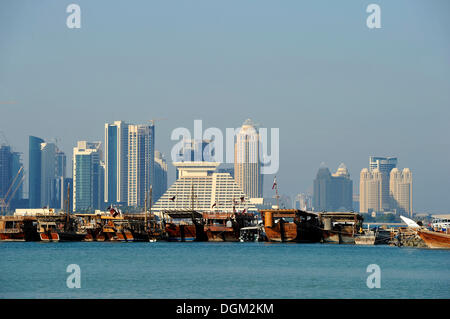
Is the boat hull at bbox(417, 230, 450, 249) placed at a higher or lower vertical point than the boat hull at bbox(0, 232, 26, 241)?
higher

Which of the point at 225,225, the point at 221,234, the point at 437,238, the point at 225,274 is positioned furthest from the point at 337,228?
the point at 225,274

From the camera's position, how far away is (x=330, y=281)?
79.8m

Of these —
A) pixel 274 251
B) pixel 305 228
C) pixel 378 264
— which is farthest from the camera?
pixel 305 228

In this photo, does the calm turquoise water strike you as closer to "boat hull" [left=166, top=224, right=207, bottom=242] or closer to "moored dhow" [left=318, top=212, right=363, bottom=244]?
"moored dhow" [left=318, top=212, right=363, bottom=244]

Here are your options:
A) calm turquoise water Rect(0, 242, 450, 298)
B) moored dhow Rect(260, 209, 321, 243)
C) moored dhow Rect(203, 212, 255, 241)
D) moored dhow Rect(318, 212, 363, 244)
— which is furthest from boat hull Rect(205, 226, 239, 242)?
calm turquoise water Rect(0, 242, 450, 298)

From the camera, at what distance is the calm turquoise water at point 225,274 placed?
2778 inches

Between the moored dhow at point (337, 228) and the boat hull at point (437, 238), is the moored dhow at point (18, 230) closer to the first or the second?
the moored dhow at point (337, 228)

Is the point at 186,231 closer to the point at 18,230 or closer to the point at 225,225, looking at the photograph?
the point at 225,225

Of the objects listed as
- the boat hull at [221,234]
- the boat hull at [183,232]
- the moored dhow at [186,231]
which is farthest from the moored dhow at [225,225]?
the boat hull at [183,232]

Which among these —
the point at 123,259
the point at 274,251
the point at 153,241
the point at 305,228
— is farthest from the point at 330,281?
the point at 153,241

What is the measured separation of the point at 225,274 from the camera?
86.0 m

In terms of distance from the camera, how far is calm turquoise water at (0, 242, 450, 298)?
7056 centimetres

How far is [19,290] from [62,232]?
92.3 m
